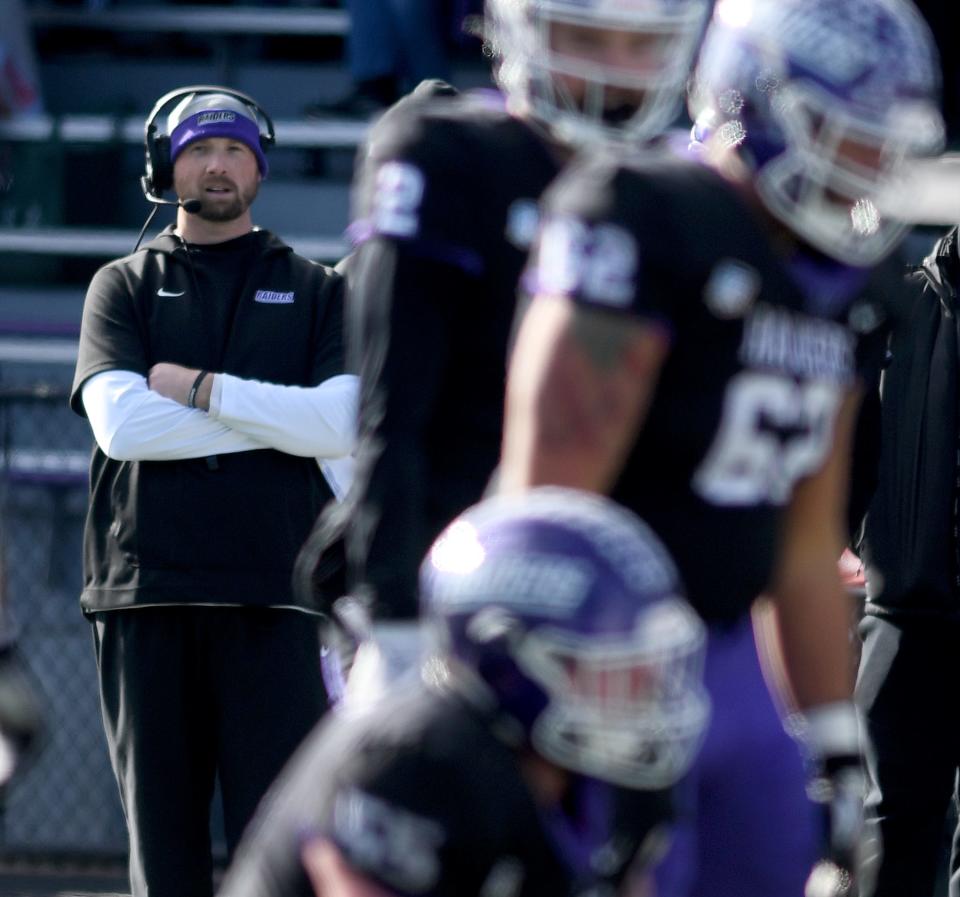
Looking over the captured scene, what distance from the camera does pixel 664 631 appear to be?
213 cm

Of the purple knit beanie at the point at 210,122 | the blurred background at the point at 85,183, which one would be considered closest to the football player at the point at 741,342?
the purple knit beanie at the point at 210,122

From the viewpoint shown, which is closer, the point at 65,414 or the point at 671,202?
the point at 671,202

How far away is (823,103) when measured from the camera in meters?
2.37

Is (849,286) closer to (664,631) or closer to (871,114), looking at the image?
(871,114)

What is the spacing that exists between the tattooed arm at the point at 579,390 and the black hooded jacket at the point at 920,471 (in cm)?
197

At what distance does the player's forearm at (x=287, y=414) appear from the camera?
416 cm

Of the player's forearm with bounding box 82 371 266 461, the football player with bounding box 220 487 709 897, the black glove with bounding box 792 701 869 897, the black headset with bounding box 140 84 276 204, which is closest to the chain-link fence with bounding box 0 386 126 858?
the black headset with bounding box 140 84 276 204

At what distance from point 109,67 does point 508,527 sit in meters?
6.71

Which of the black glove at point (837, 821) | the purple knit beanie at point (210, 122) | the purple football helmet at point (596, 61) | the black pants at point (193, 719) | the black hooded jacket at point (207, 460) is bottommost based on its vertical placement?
the black pants at point (193, 719)

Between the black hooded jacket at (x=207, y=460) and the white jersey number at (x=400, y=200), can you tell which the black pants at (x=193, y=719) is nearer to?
the black hooded jacket at (x=207, y=460)

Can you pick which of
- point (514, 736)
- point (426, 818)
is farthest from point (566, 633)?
point (426, 818)

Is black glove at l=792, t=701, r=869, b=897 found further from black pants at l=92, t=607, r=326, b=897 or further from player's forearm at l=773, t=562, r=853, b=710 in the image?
black pants at l=92, t=607, r=326, b=897

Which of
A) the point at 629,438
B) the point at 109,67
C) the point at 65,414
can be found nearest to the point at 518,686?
the point at 629,438

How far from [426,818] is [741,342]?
677 mm
